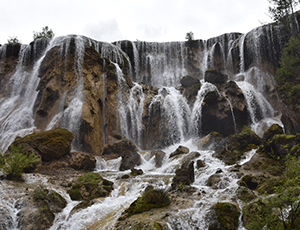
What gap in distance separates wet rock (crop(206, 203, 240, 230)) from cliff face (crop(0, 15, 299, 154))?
14.5m

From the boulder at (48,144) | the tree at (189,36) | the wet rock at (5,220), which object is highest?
the tree at (189,36)

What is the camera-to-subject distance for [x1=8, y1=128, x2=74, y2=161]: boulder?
1466 centimetres

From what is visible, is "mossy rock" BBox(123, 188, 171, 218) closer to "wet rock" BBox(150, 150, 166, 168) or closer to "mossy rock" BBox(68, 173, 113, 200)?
"mossy rock" BBox(68, 173, 113, 200)

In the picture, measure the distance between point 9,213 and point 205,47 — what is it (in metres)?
39.8

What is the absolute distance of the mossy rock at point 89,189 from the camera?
9877 mm

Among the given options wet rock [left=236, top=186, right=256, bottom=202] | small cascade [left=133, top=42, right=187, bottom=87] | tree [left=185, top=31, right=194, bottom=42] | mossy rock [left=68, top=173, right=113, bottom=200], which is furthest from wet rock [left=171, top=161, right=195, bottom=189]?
tree [left=185, top=31, right=194, bottom=42]

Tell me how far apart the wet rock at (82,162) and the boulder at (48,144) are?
2.33 ft

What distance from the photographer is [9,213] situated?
7.23 metres

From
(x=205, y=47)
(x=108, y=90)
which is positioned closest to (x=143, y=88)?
(x=108, y=90)

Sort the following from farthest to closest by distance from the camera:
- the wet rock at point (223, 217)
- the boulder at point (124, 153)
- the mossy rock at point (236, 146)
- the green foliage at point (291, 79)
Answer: the green foliage at point (291, 79) < the boulder at point (124, 153) < the mossy rock at point (236, 146) < the wet rock at point (223, 217)

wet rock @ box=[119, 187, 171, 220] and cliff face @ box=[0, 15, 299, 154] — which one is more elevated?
cliff face @ box=[0, 15, 299, 154]

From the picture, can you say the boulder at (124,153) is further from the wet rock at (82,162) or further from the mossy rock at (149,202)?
the mossy rock at (149,202)

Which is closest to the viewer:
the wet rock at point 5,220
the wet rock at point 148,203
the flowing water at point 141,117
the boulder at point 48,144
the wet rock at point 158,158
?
the wet rock at point 5,220

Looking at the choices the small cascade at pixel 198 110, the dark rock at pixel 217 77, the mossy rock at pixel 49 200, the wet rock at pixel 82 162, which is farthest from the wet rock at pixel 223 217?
the dark rock at pixel 217 77
